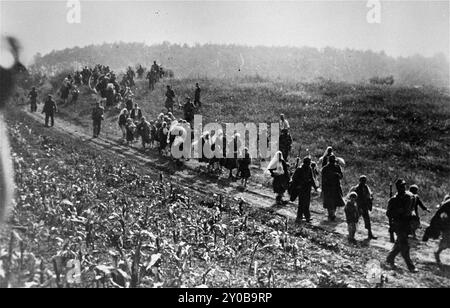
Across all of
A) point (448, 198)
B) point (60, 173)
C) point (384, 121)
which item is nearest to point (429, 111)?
point (384, 121)

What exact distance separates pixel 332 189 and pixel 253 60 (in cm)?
6866

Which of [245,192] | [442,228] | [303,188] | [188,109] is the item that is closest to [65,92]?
[188,109]

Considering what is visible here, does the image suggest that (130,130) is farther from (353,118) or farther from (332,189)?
(353,118)

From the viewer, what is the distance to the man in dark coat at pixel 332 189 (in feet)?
40.6

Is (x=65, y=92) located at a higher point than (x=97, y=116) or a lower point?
higher

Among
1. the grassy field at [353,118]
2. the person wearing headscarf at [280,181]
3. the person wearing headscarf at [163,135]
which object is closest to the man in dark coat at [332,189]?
the person wearing headscarf at [280,181]

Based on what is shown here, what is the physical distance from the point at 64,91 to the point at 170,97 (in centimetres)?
808

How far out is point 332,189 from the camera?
12367mm

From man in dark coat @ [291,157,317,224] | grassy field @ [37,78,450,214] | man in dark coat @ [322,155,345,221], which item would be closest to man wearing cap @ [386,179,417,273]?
man in dark coat @ [322,155,345,221]

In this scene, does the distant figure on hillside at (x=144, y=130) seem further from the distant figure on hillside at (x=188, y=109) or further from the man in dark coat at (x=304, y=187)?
the man in dark coat at (x=304, y=187)

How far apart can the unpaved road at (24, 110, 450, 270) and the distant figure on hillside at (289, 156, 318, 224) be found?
304mm

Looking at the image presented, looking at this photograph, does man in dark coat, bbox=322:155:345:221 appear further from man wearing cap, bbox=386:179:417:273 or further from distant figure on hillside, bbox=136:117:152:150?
distant figure on hillside, bbox=136:117:152:150
